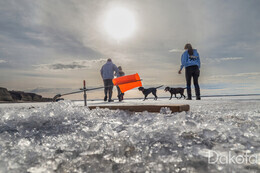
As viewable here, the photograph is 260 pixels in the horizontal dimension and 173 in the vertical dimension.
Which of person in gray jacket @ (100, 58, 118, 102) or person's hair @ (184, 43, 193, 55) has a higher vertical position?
person's hair @ (184, 43, 193, 55)

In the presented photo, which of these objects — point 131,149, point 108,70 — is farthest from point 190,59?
point 131,149

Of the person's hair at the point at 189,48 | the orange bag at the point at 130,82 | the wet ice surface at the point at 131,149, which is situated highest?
the person's hair at the point at 189,48

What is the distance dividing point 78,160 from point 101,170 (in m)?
0.20

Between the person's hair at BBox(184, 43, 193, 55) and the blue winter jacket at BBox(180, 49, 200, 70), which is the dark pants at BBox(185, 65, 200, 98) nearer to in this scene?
the blue winter jacket at BBox(180, 49, 200, 70)

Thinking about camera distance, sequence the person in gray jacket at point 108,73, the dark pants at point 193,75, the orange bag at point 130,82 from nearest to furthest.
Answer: the orange bag at point 130,82 → the dark pants at point 193,75 → the person in gray jacket at point 108,73

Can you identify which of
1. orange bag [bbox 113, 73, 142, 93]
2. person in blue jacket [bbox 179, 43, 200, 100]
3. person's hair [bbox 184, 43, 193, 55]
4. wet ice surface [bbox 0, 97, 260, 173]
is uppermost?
person's hair [bbox 184, 43, 193, 55]

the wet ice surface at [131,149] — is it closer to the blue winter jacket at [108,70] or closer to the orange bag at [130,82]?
the orange bag at [130,82]

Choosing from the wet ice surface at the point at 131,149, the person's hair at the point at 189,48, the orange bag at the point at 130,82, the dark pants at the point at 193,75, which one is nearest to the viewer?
the wet ice surface at the point at 131,149

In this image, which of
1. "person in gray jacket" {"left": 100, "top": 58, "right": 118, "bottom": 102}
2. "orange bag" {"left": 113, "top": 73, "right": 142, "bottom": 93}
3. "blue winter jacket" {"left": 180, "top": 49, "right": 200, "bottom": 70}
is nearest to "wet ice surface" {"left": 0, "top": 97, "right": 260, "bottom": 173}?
"orange bag" {"left": 113, "top": 73, "right": 142, "bottom": 93}

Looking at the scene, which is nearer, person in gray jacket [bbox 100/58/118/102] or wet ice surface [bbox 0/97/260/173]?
wet ice surface [bbox 0/97/260/173]

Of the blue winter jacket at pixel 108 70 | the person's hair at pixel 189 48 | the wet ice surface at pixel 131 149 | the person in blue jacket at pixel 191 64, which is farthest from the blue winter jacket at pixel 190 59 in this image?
the wet ice surface at pixel 131 149

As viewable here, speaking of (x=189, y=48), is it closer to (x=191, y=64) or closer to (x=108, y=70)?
(x=191, y=64)

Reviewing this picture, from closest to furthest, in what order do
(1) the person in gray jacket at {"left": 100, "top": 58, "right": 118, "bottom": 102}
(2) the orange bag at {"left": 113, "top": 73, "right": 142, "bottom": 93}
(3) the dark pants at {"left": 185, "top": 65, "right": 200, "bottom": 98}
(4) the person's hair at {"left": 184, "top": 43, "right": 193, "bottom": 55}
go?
(2) the orange bag at {"left": 113, "top": 73, "right": 142, "bottom": 93} < (4) the person's hair at {"left": 184, "top": 43, "right": 193, "bottom": 55} < (3) the dark pants at {"left": 185, "top": 65, "right": 200, "bottom": 98} < (1) the person in gray jacket at {"left": 100, "top": 58, "right": 118, "bottom": 102}

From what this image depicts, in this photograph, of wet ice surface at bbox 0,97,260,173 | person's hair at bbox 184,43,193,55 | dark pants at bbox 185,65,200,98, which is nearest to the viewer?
wet ice surface at bbox 0,97,260,173
